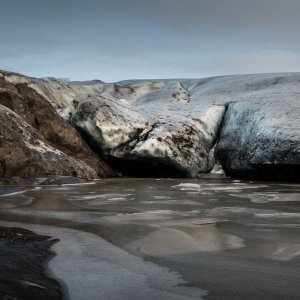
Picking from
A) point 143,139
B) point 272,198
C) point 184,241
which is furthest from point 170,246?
point 143,139

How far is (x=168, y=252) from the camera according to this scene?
10.1 feet

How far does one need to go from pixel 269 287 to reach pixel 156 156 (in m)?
10.3

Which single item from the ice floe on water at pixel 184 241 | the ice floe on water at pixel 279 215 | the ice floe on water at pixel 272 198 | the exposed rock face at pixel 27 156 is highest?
the exposed rock face at pixel 27 156

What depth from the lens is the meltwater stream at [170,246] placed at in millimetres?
2307

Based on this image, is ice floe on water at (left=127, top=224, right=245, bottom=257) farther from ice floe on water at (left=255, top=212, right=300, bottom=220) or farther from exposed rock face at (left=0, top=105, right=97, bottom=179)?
exposed rock face at (left=0, top=105, right=97, bottom=179)

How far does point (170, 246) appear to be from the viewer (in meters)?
3.26

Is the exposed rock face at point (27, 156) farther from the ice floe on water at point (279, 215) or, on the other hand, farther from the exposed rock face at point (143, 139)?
the ice floe on water at point (279, 215)

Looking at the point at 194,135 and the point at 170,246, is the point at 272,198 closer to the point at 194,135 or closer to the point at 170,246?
the point at 170,246

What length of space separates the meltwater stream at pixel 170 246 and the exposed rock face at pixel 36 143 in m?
3.86

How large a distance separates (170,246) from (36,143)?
26.2 ft

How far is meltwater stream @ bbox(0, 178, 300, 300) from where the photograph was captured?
2.31 m

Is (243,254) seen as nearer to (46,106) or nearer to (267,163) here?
(267,163)

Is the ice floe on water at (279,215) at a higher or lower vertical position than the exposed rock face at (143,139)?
lower

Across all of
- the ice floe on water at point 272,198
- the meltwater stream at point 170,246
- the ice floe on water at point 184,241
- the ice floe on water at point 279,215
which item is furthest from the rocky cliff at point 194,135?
the ice floe on water at point 184,241
